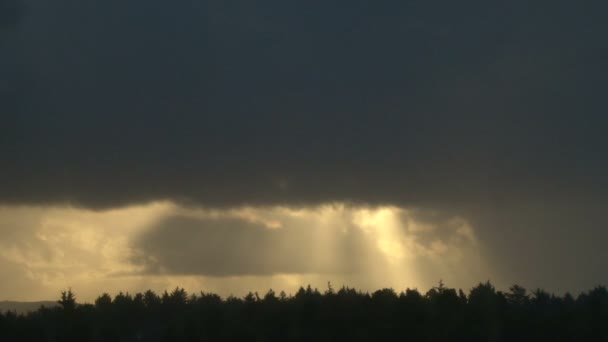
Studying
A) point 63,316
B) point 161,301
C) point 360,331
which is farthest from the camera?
point 161,301

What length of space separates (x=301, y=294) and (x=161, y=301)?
60.8 feet

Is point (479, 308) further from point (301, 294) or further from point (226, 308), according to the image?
point (226, 308)

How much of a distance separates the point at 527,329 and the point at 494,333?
5.26m

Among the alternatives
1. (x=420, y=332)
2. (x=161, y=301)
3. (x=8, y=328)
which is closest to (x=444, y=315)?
(x=420, y=332)

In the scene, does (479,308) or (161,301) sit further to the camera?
(161,301)

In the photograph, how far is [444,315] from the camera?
124 m

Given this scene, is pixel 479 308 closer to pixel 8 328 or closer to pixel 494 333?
pixel 494 333

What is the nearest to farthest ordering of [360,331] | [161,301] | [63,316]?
[360,331]
[63,316]
[161,301]

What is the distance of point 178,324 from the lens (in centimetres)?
12188

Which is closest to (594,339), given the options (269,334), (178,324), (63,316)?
(269,334)

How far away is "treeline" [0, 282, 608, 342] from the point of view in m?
121

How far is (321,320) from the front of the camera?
12338cm

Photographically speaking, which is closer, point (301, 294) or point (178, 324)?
point (178, 324)

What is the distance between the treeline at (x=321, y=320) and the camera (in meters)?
121
